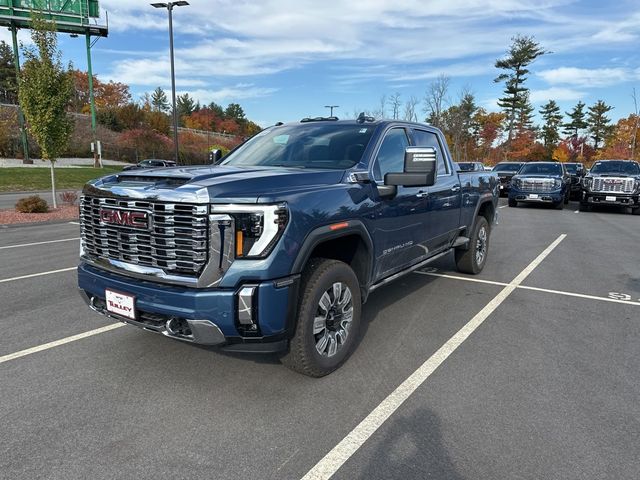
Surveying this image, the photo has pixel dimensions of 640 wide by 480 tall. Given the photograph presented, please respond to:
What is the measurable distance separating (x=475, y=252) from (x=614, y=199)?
12575mm

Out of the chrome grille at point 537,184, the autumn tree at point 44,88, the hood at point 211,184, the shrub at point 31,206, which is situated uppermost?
the autumn tree at point 44,88

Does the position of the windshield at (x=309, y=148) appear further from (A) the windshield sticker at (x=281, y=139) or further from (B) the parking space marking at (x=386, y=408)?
(B) the parking space marking at (x=386, y=408)

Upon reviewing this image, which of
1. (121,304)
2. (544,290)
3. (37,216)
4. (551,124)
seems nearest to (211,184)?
(121,304)

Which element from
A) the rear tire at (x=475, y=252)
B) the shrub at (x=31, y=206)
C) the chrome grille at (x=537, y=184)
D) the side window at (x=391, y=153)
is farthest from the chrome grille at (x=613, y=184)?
the shrub at (x=31, y=206)

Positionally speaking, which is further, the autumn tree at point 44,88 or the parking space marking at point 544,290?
the autumn tree at point 44,88

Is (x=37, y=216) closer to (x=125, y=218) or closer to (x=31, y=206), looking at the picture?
(x=31, y=206)

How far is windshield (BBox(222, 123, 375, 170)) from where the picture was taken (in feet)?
13.5

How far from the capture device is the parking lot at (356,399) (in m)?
2.53

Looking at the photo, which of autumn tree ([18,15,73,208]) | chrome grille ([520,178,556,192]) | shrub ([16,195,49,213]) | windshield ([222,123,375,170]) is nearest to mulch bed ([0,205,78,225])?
shrub ([16,195,49,213])

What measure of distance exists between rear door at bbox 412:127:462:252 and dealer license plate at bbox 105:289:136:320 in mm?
3014

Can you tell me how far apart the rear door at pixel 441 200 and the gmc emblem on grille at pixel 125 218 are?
290cm

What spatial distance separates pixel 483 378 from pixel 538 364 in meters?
0.60

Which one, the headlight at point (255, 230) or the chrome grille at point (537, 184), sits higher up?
the headlight at point (255, 230)

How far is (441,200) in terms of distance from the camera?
16.8ft
